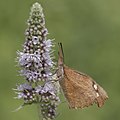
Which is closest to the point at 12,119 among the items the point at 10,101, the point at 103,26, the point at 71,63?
the point at 10,101

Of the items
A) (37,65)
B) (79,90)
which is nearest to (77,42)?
(79,90)

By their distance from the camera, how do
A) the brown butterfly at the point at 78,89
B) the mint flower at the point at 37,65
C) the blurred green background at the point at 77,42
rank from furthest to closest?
the blurred green background at the point at 77,42, the brown butterfly at the point at 78,89, the mint flower at the point at 37,65

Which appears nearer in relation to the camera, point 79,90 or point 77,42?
point 79,90

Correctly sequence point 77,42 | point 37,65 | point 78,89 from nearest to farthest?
point 37,65
point 78,89
point 77,42

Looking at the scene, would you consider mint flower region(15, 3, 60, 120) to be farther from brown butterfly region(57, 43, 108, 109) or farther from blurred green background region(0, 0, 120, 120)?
blurred green background region(0, 0, 120, 120)

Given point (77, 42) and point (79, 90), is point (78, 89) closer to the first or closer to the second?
point (79, 90)

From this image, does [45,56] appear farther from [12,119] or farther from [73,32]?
[73,32]

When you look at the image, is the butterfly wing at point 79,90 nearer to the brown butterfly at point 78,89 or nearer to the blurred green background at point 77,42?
the brown butterfly at point 78,89

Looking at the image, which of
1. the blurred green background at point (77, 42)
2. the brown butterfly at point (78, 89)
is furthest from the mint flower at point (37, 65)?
the blurred green background at point (77, 42)

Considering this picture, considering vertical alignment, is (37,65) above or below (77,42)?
below
